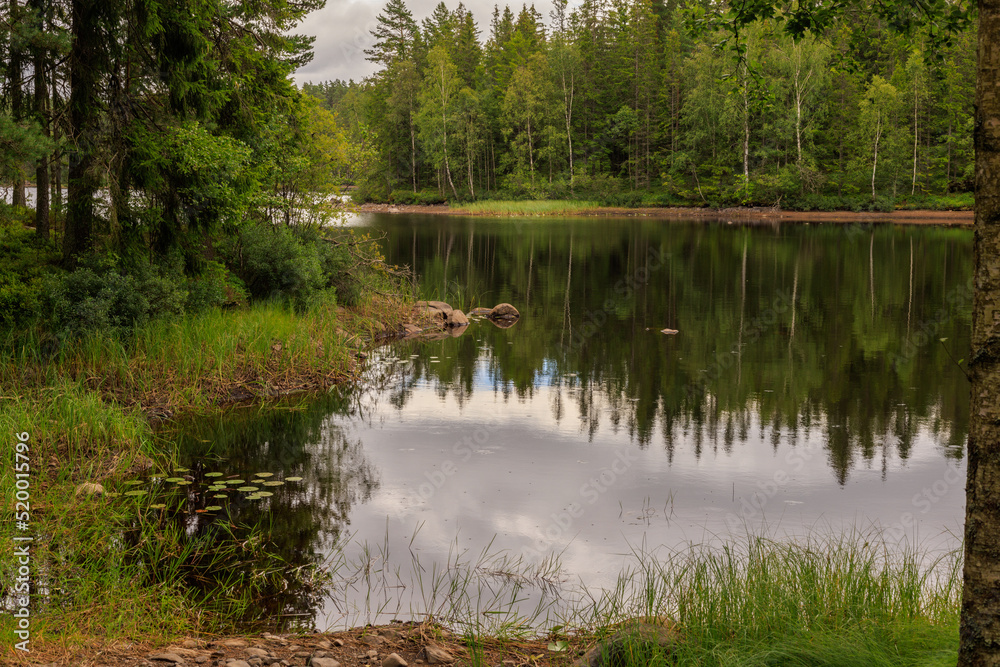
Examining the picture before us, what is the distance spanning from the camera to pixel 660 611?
6.65 meters

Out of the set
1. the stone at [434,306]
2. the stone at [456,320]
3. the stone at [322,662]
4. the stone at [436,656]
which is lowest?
the stone at [436,656]

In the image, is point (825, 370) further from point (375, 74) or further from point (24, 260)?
point (375, 74)

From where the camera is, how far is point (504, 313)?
82.5ft

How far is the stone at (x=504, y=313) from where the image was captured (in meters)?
25.0

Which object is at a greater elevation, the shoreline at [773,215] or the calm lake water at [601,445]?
the shoreline at [773,215]

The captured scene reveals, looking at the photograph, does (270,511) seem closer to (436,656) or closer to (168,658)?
(168,658)

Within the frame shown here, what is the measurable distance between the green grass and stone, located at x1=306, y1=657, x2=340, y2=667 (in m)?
72.9

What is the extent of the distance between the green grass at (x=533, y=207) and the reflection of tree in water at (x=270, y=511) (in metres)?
64.9

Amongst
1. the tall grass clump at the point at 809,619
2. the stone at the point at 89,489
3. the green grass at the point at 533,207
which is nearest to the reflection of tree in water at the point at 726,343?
the tall grass clump at the point at 809,619

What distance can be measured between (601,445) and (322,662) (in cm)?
752

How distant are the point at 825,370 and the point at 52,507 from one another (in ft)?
48.7

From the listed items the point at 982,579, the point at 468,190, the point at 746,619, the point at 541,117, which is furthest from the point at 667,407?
the point at 468,190

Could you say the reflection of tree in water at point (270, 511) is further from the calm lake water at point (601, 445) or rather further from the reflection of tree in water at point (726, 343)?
the reflection of tree in water at point (726, 343)

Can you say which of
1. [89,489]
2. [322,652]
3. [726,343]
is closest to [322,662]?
[322,652]
